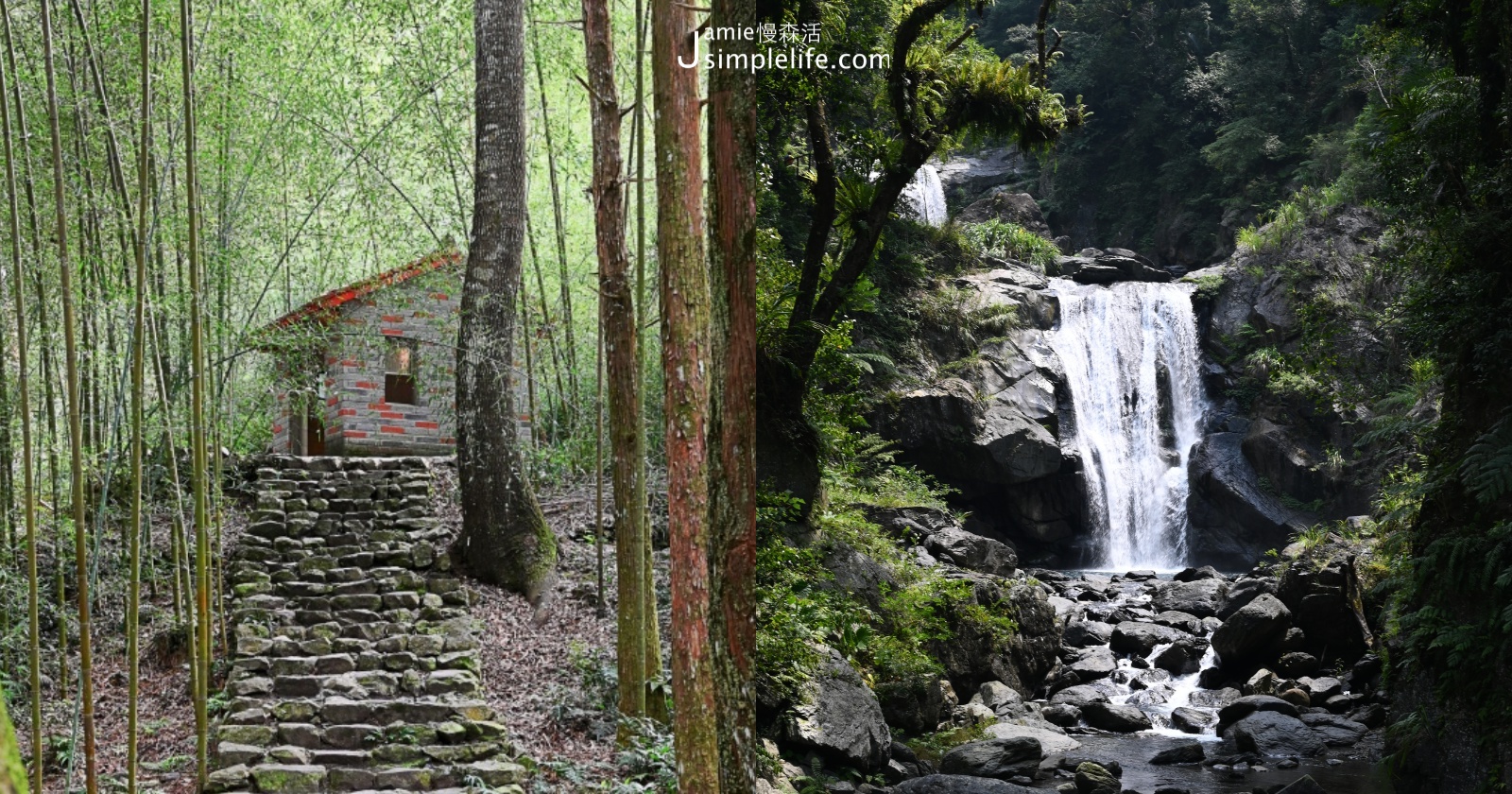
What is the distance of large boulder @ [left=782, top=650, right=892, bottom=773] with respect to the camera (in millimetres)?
6887

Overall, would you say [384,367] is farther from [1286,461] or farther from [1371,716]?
[1286,461]

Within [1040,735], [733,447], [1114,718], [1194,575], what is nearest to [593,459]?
[1040,735]

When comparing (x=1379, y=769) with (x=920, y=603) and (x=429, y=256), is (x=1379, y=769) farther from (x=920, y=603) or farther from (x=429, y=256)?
(x=429, y=256)

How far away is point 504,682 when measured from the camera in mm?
7051

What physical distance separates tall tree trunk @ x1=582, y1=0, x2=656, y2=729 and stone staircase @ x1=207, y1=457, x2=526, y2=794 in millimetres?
866

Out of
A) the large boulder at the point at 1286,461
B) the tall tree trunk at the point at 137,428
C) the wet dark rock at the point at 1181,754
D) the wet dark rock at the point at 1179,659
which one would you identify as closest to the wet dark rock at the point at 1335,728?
the wet dark rock at the point at 1181,754

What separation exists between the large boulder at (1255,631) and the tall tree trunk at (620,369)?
756cm

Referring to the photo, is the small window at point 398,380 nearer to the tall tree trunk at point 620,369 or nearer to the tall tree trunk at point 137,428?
the tall tree trunk at point 620,369

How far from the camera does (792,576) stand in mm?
7645

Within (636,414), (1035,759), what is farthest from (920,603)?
(636,414)

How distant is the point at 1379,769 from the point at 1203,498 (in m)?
12.1

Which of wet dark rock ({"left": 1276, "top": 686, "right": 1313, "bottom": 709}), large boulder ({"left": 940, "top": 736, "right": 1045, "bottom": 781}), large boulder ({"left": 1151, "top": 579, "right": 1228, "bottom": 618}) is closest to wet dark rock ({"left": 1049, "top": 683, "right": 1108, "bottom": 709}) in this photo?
wet dark rock ({"left": 1276, "top": 686, "right": 1313, "bottom": 709})

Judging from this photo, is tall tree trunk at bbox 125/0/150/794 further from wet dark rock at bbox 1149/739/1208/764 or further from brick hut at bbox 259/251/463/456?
wet dark rock at bbox 1149/739/1208/764

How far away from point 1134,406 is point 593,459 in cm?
1275
